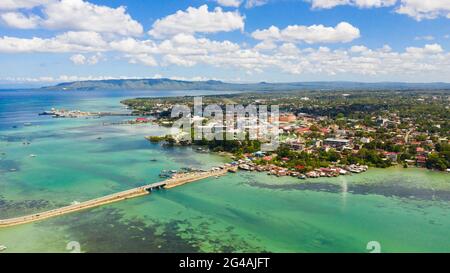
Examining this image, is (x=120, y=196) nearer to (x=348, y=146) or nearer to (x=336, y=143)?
(x=336, y=143)

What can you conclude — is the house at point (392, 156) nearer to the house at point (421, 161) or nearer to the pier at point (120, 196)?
the house at point (421, 161)

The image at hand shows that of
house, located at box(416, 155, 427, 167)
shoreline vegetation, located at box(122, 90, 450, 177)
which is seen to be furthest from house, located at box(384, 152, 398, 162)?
house, located at box(416, 155, 427, 167)

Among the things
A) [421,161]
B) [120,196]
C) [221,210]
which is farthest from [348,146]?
[120,196]

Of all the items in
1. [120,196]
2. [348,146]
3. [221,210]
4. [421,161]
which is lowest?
[221,210]

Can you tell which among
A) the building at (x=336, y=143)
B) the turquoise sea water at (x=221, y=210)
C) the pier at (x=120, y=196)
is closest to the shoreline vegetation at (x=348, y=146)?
the building at (x=336, y=143)

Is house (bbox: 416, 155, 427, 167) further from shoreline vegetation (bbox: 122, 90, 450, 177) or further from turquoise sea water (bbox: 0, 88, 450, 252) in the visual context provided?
turquoise sea water (bbox: 0, 88, 450, 252)
